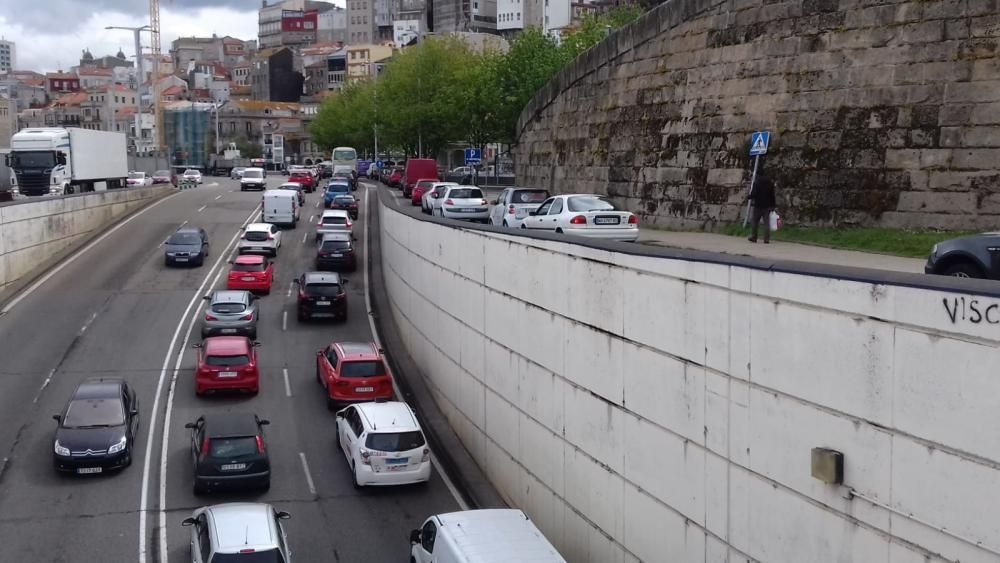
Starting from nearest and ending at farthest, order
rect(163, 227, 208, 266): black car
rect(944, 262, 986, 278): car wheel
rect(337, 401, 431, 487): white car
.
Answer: rect(944, 262, 986, 278): car wheel < rect(337, 401, 431, 487): white car < rect(163, 227, 208, 266): black car

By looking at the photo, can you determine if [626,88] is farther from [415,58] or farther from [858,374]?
[415,58]

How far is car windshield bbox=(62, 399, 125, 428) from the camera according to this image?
821 inches

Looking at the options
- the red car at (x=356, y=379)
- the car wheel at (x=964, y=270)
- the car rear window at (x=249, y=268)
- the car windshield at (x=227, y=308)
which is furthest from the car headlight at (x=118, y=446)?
the car rear window at (x=249, y=268)

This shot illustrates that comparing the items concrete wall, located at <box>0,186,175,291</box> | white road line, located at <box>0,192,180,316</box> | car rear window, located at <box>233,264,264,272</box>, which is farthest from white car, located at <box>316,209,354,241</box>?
concrete wall, located at <box>0,186,175,291</box>

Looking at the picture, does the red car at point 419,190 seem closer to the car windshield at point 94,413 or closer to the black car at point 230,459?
the car windshield at point 94,413

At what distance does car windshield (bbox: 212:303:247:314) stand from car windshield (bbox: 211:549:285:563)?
1602 centimetres

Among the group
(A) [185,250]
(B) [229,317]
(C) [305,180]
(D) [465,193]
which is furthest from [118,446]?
(C) [305,180]

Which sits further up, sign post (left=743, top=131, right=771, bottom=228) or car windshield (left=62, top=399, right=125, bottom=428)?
sign post (left=743, top=131, right=771, bottom=228)

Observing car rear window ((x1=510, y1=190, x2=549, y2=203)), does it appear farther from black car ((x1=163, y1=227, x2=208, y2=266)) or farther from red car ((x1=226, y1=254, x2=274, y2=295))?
black car ((x1=163, y1=227, x2=208, y2=266))

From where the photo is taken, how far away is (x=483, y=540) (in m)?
13.7

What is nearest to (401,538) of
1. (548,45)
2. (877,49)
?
(877,49)

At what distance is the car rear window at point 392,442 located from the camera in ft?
64.4

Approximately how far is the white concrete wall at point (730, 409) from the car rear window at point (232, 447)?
4684 millimetres

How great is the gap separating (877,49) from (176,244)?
94.4 feet
